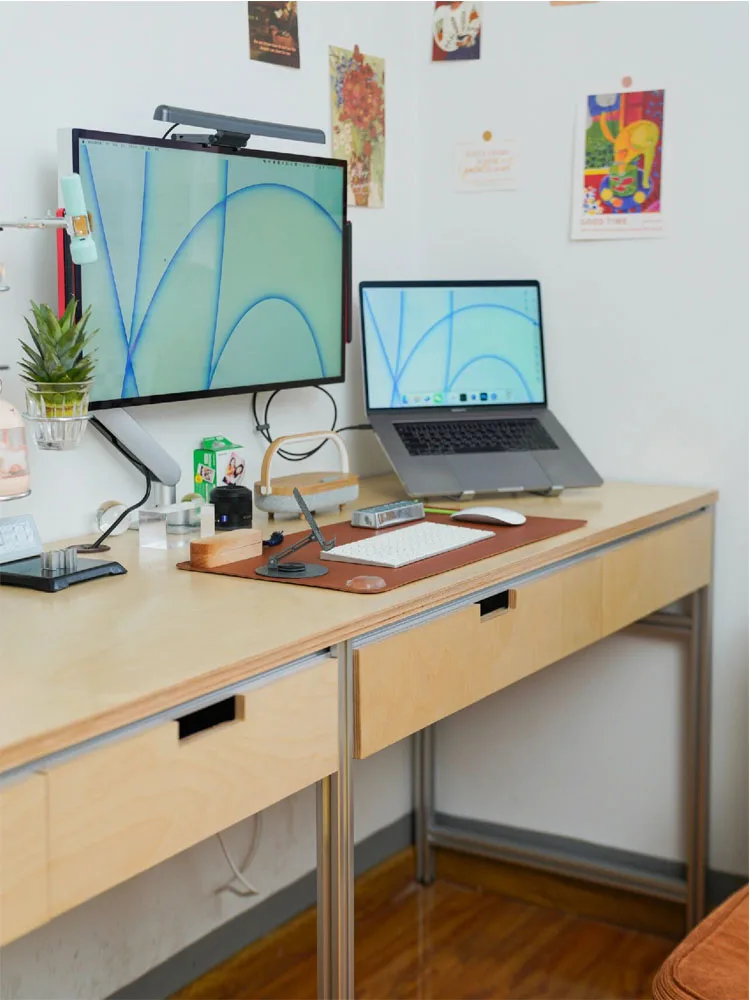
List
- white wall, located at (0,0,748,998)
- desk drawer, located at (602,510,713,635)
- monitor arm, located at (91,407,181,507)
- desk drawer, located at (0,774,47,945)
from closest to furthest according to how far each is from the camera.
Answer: desk drawer, located at (0,774,47,945) → monitor arm, located at (91,407,181,507) → desk drawer, located at (602,510,713,635) → white wall, located at (0,0,748,998)

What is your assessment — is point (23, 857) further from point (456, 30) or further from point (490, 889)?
point (456, 30)

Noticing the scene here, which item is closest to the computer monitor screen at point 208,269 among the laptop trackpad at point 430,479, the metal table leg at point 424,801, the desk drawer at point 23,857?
the laptop trackpad at point 430,479

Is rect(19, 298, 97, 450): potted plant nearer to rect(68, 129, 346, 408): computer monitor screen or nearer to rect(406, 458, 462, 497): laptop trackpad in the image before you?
rect(68, 129, 346, 408): computer monitor screen

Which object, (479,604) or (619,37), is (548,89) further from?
(479,604)

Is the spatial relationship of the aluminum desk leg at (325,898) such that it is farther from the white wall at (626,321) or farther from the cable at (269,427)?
the white wall at (626,321)

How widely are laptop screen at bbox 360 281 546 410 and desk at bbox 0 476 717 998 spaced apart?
482mm

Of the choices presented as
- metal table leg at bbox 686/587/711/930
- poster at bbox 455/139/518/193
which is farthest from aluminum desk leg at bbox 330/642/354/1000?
poster at bbox 455/139/518/193

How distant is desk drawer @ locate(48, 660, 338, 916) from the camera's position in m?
1.05

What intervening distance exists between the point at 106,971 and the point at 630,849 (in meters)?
1.14

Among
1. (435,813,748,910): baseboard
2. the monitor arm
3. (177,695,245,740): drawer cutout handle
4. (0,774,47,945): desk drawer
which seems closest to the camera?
(0,774,47,945): desk drawer

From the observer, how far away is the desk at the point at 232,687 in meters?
1.04

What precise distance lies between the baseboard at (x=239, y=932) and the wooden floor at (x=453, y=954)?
0.8 inches

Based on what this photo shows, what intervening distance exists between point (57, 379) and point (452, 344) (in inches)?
39.5

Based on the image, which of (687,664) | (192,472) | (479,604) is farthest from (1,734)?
(687,664)
